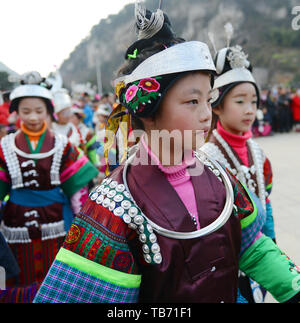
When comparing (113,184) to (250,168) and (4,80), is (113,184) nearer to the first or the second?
(250,168)

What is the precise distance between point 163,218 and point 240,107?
4.15ft

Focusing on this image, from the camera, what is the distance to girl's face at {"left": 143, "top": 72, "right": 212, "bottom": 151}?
1.11 metres

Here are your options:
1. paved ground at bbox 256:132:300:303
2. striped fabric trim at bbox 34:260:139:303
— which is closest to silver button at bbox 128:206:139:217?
striped fabric trim at bbox 34:260:139:303

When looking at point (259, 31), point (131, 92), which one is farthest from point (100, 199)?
point (259, 31)

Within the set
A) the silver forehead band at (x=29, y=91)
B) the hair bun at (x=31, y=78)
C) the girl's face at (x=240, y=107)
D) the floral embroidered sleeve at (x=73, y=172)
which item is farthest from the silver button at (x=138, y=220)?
the hair bun at (x=31, y=78)

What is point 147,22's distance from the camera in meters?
1.14

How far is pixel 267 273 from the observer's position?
124 centimetres

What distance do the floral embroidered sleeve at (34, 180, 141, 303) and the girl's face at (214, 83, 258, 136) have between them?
51.1 inches

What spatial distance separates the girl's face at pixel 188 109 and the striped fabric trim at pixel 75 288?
530 mm

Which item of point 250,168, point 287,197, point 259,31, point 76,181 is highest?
point 259,31

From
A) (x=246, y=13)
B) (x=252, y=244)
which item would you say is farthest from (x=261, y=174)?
(x=246, y=13)

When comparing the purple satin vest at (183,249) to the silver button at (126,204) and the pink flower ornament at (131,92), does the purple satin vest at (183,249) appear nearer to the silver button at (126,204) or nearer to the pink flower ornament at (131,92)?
the silver button at (126,204)

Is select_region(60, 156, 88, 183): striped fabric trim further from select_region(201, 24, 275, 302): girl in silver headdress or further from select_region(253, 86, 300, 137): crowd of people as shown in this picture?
select_region(253, 86, 300, 137): crowd of people

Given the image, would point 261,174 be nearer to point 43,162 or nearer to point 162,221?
point 162,221
